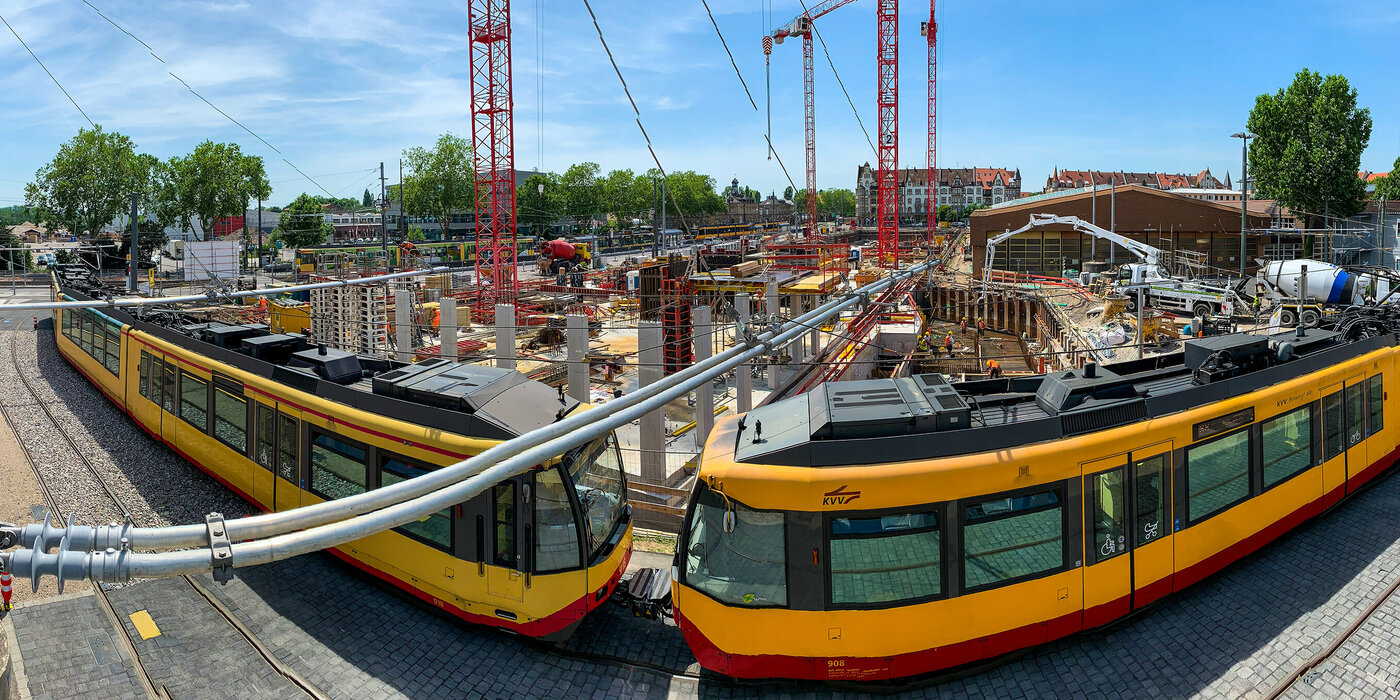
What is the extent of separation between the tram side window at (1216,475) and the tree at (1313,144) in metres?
50.7

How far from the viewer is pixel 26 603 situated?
959 centimetres

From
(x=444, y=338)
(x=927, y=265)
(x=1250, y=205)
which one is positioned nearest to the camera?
(x=927, y=265)

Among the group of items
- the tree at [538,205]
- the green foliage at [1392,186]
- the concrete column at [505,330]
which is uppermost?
the tree at [538,205]

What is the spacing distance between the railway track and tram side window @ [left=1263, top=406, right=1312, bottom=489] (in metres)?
10.6

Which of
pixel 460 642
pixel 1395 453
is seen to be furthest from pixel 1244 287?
pixel 460 642

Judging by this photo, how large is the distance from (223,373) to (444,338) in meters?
10.9

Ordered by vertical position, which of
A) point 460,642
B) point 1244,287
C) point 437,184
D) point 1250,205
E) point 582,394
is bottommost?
point 460,642

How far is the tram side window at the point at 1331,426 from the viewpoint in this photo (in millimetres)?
10234

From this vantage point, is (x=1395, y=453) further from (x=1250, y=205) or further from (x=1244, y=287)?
(x=1250, y=205)

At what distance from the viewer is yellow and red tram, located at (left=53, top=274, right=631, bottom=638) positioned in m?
8.21

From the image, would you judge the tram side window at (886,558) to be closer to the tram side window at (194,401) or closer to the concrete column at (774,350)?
the tram side window at (194,401)

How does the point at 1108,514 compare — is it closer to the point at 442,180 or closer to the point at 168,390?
the point at 168,390

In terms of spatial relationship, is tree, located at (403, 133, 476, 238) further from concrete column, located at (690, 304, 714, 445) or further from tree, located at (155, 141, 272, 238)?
concrete column, located at (690, 304, 714, 445)

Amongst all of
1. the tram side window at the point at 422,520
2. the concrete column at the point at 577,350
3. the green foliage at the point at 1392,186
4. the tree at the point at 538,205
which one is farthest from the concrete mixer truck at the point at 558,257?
the green foliage at the point at 1392,186
